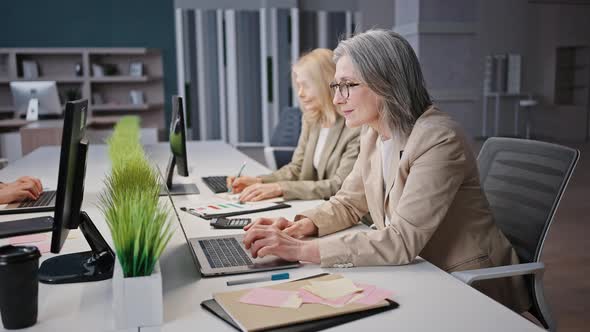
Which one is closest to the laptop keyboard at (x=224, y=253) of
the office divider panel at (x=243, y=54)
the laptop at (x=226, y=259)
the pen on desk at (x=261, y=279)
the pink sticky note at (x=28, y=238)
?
the laptop at (x=226, y=259)

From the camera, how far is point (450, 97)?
5504 mm

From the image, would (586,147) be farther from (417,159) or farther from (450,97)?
(417,159)

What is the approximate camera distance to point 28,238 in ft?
5.29

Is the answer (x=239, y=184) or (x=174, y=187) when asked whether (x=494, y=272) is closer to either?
(x=239, y=184)

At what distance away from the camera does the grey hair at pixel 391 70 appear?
151 centimetres

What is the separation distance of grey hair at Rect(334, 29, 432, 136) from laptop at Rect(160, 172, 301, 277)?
21.0 inches

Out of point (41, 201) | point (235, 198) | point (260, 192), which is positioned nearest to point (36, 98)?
point (41, 201)

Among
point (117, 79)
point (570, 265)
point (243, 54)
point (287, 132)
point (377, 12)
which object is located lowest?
point (570, 265)

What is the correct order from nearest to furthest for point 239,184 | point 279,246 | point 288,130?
point 279,246 → point 239,184 → point 288,130

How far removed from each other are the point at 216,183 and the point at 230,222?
0.83 meters

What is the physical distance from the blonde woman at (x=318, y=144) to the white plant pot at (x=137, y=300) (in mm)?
1225

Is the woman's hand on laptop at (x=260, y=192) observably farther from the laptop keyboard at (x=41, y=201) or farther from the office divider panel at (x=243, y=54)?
the office divider panel at (x=243, y=54)

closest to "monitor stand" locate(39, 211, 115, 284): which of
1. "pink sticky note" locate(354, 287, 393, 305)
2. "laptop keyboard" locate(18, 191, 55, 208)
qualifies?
"pink sticky note" locate(354, 287, 393, 305)

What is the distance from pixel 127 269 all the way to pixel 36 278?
0.19 m
